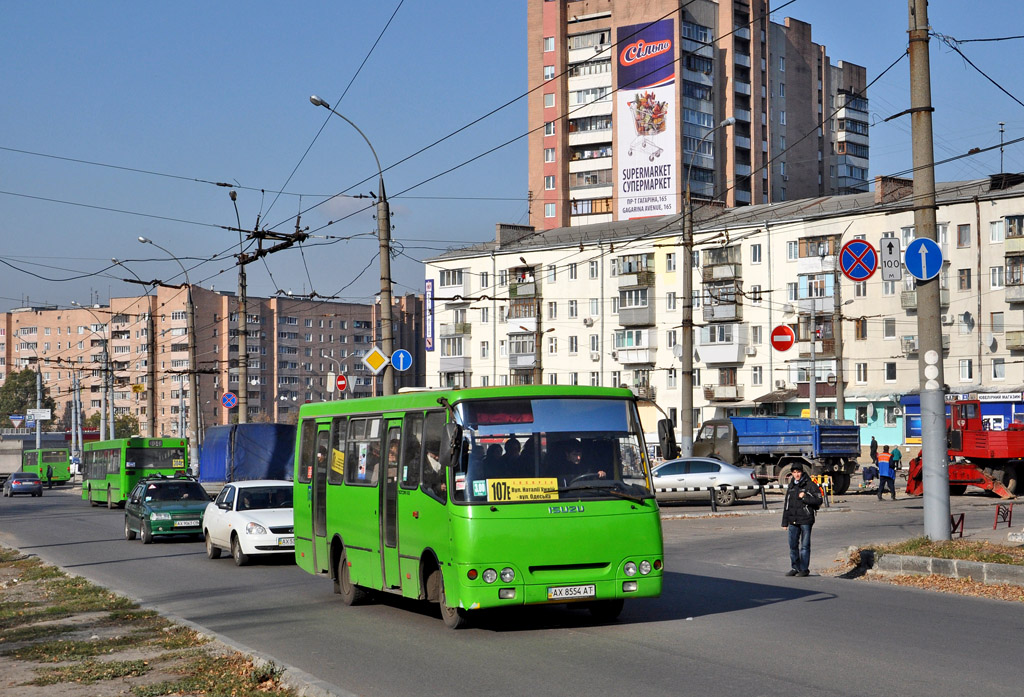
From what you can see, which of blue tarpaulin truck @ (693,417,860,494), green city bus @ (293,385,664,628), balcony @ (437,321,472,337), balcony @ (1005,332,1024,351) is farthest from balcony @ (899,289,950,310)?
green city bus @ (293,385,664,628)

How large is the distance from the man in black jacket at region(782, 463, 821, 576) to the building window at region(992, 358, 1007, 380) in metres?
53.4

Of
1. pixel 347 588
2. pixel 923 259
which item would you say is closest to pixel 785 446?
pixel 923 259

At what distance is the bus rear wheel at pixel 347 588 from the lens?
14.0 meters

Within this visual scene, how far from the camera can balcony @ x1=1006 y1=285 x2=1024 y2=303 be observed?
213ft

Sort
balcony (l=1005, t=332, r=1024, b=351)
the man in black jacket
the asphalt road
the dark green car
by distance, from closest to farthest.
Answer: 1. the asphalt road
2. the man in black jacket
3. the dark green car
4. balcony (l=1005, t=332, r=1024, b=351)

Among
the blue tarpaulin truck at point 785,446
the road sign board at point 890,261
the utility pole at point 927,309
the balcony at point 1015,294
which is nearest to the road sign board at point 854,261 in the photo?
the road sign board at point 890,261

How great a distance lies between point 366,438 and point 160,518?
1318 centimetres

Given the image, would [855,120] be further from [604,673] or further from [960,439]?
[604,673]

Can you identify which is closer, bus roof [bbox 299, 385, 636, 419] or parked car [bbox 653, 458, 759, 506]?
bus roof [bbox 299, 385, 636, 419]

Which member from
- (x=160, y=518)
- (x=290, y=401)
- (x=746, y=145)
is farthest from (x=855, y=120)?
(x=160, y=518)

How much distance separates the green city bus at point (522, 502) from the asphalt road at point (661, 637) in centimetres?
50

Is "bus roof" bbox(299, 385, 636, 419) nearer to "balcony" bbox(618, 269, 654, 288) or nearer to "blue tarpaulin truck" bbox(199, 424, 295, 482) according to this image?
"blue tarpaulin truck" bbox(199, 424, 295, 482)

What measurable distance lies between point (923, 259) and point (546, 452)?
26.9ft

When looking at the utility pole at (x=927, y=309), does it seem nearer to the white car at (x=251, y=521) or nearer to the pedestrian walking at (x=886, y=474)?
the white car at (x=251, y=521)
